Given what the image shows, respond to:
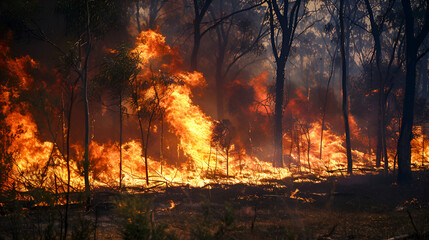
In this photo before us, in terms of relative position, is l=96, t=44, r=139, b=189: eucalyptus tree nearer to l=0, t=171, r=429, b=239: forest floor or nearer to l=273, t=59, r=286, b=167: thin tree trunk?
l=0, t=171, r=429, b=239: forest floor

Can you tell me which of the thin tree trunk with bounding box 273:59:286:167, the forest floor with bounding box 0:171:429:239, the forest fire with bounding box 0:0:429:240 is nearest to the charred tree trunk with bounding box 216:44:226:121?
the forest fire with bounding box 0:0:429:240

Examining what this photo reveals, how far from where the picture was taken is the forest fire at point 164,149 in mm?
9258

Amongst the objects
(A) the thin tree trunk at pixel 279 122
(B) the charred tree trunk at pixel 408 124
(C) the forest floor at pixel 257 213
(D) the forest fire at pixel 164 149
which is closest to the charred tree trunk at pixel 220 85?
(D) the forest fire at pixel 164 149

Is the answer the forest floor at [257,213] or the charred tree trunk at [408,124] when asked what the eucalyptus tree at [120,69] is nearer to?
the forest floor at [257,213]

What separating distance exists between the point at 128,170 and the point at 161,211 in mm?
7127

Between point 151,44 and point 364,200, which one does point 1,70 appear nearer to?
point 151,44

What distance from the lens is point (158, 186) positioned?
628 inches

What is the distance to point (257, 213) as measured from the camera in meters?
11.6

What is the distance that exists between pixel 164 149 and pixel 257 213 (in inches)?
491

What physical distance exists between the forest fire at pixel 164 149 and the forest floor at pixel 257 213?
0.19ft

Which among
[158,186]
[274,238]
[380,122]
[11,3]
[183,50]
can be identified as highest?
[183,50]

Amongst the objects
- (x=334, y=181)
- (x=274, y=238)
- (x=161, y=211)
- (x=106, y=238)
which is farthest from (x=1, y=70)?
(x=334, y=181)

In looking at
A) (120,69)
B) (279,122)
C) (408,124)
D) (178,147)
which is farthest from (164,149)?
(408,124)

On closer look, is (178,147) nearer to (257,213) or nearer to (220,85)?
(220,85)
